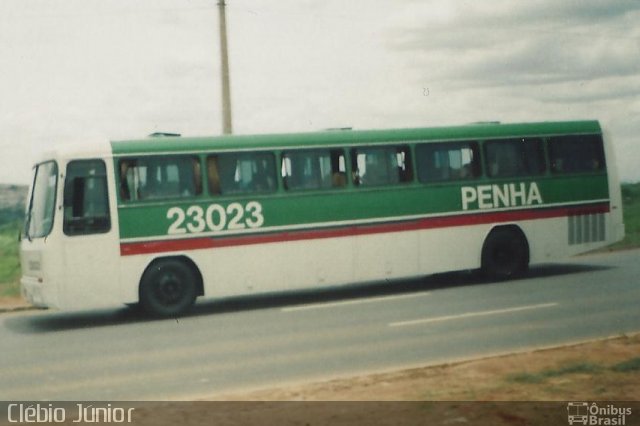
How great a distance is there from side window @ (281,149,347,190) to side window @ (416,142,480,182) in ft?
5.85

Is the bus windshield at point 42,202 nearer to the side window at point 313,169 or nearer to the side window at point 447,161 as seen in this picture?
the side window at point 313,169

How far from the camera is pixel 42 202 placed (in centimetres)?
1516

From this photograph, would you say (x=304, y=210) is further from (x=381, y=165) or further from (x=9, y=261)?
(x=9, y=261)

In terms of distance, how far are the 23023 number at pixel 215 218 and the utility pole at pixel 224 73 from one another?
582cm

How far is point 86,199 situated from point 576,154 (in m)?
10.6

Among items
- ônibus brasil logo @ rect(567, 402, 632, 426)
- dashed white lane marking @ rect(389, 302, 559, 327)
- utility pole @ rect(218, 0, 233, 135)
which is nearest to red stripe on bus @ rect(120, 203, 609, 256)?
dashed white lane marking @ rect(389, 302, 559, 327)

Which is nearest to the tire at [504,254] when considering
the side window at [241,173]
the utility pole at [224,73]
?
the side window at [241,173]

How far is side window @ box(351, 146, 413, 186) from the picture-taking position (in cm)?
1712

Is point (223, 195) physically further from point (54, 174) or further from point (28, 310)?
point (28, 310)

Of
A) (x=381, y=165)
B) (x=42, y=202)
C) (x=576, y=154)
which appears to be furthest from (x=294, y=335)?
(x=576, y=154)

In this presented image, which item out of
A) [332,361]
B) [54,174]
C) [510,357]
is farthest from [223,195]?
[510,357]

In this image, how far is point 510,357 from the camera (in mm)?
9828

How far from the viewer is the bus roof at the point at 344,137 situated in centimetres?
1548

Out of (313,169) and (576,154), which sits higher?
(576,154)
